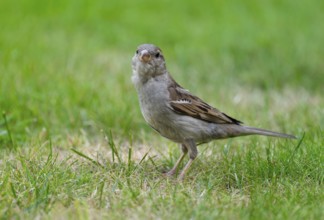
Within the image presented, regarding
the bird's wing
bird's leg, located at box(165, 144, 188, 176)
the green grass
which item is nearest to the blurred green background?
the green grass

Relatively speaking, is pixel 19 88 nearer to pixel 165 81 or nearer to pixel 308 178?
pixel 165 81

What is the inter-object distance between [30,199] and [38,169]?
2.33 ft

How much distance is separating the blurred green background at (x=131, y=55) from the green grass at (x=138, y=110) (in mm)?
20

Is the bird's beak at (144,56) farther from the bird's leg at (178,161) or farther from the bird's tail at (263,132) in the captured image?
the bird's tail at (263,132)

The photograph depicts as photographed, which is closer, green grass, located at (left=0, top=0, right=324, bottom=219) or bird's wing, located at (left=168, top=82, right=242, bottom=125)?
green grass, located at (left=0, top=0, right=324, bottom=219)

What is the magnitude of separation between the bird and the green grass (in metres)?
0.21

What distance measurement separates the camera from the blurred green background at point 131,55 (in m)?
6.96

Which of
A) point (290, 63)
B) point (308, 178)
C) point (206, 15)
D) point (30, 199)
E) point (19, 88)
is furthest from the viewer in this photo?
point (206, 15)

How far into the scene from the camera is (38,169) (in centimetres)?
511

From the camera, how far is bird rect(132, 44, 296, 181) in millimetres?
5434

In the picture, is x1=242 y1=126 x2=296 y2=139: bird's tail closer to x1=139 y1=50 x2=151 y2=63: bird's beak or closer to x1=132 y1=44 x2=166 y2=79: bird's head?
x1=132 y1=44 x2=166 y2=79: bird's head

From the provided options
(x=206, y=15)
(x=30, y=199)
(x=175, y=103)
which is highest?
(x=206, y=15)

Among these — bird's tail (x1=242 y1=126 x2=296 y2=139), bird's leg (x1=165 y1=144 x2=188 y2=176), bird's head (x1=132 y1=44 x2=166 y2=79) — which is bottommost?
bird's leg (x1=165 y1=144 x2=188 y2=176)

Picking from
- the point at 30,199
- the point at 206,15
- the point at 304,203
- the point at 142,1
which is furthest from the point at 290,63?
the point at 30,199
